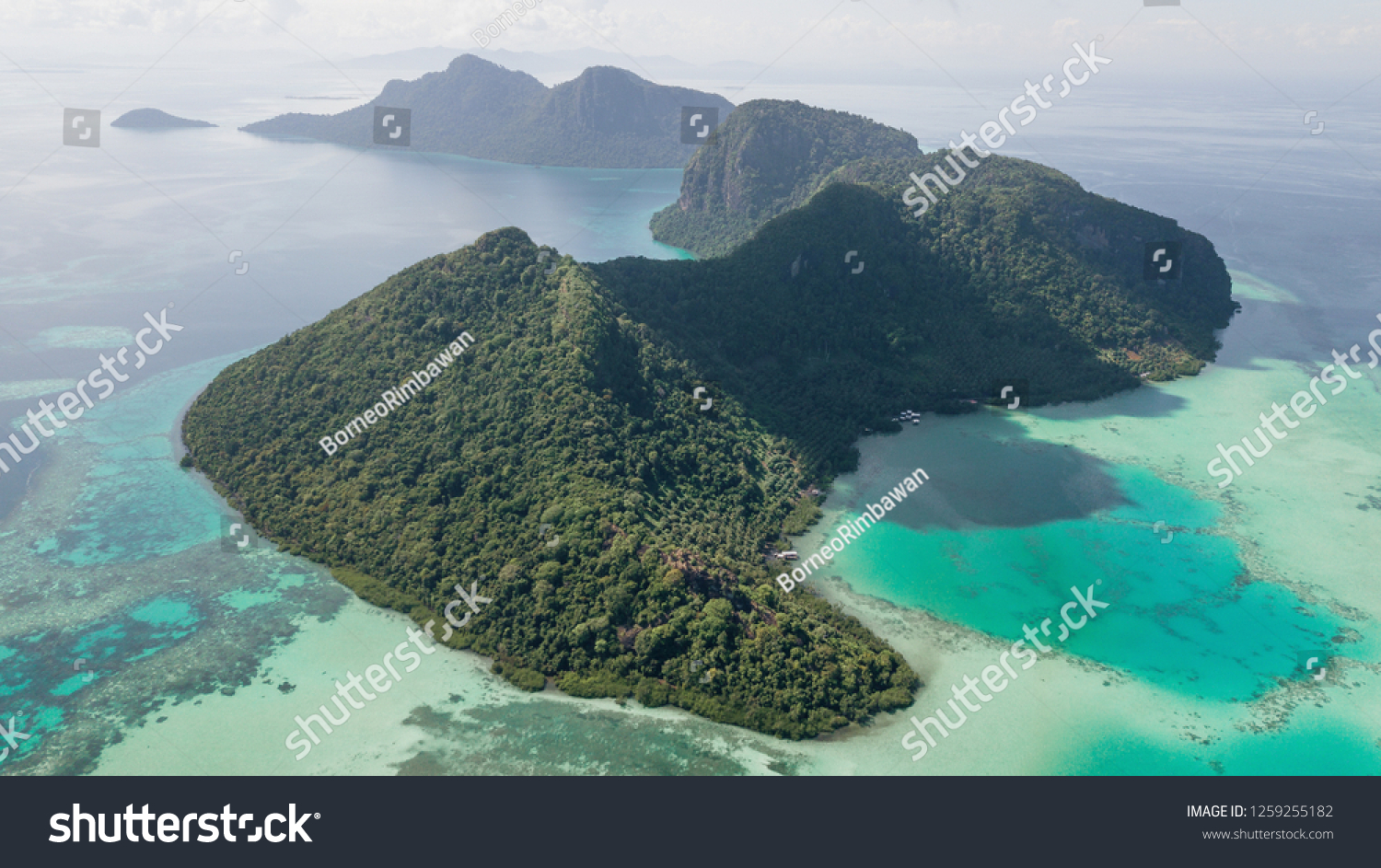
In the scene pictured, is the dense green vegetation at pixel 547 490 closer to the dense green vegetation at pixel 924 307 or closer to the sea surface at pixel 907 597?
the sea surface at pixel 907 597

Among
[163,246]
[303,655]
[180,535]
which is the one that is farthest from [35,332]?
[303,655]

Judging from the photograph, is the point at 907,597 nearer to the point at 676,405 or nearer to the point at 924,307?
the point at 676,405

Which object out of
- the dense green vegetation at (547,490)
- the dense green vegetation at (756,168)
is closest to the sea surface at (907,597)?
the dense green vegetation at (547,490)

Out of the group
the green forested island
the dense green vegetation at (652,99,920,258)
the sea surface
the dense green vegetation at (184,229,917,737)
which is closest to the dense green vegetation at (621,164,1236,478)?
the green forested island

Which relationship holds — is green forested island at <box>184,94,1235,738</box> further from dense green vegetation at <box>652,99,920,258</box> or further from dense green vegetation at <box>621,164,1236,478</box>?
dense green vegetation at <box>652,99,920,258</box>

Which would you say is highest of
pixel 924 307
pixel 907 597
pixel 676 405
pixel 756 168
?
pixel 756 168

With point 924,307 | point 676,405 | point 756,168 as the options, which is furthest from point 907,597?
point 756,168
